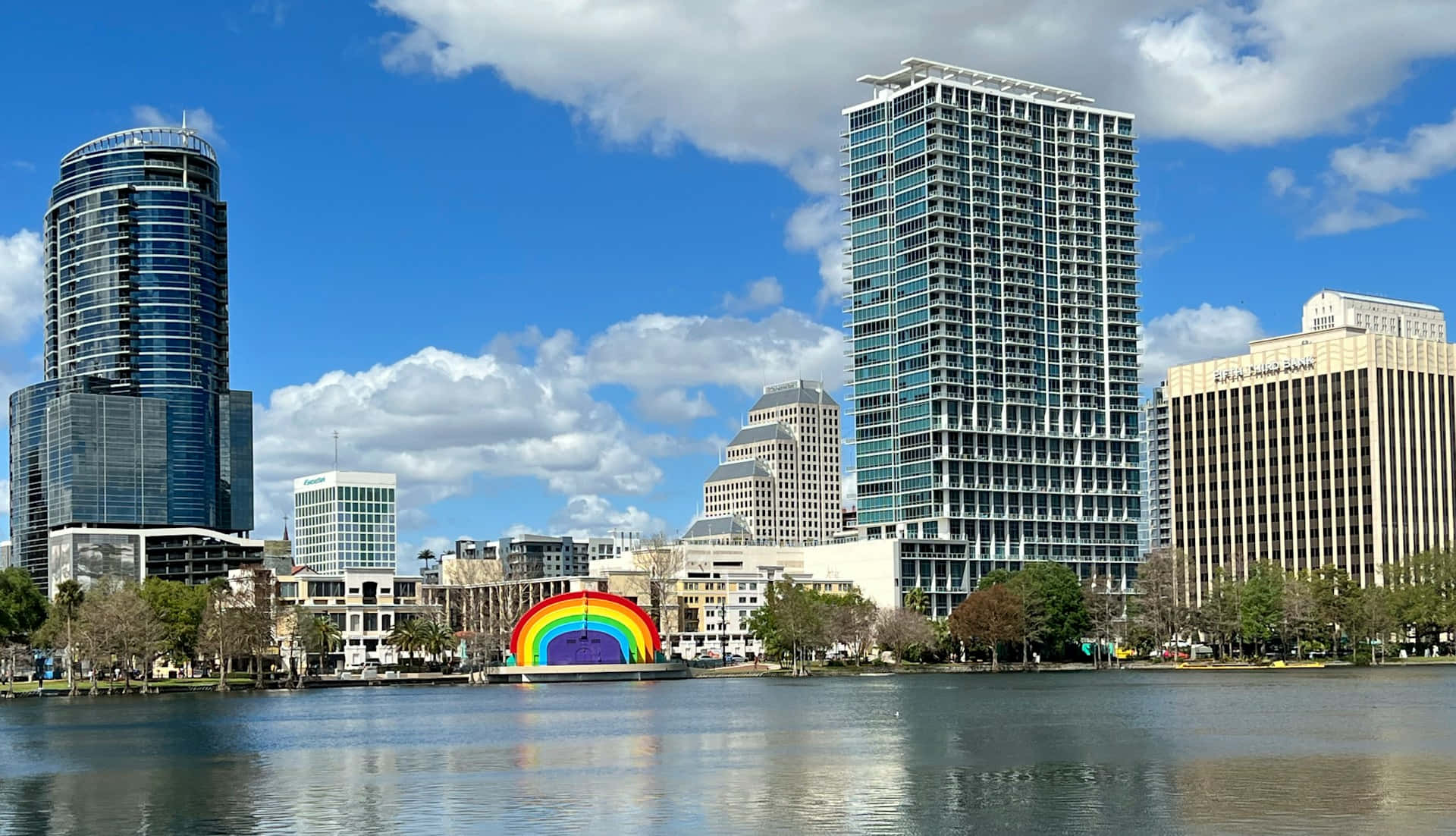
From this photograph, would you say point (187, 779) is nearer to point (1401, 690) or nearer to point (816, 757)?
point (816, 757)

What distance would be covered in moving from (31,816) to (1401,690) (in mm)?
116239

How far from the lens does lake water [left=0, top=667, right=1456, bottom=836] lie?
60656 mm

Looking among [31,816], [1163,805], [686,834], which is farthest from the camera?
[31,816]

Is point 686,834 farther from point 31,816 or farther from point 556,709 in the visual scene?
point 556,709

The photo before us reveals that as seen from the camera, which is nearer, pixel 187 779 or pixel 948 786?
pixel 948 786

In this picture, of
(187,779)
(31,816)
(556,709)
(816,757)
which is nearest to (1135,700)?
(556,709)

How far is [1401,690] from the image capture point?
14775cm

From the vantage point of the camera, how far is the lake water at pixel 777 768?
199 feet

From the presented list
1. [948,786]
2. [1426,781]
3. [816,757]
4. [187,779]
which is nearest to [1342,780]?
[1426,781]

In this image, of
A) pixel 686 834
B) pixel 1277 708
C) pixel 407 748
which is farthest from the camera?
pixel 1277 708

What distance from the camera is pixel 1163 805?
203ft

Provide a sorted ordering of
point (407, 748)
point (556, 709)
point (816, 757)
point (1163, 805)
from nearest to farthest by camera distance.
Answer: point (1163, 805), point (816, 757), point (407, 748), point (556, 709)

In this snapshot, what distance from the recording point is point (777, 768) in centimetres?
7988

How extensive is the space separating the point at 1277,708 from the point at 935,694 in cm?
4443
